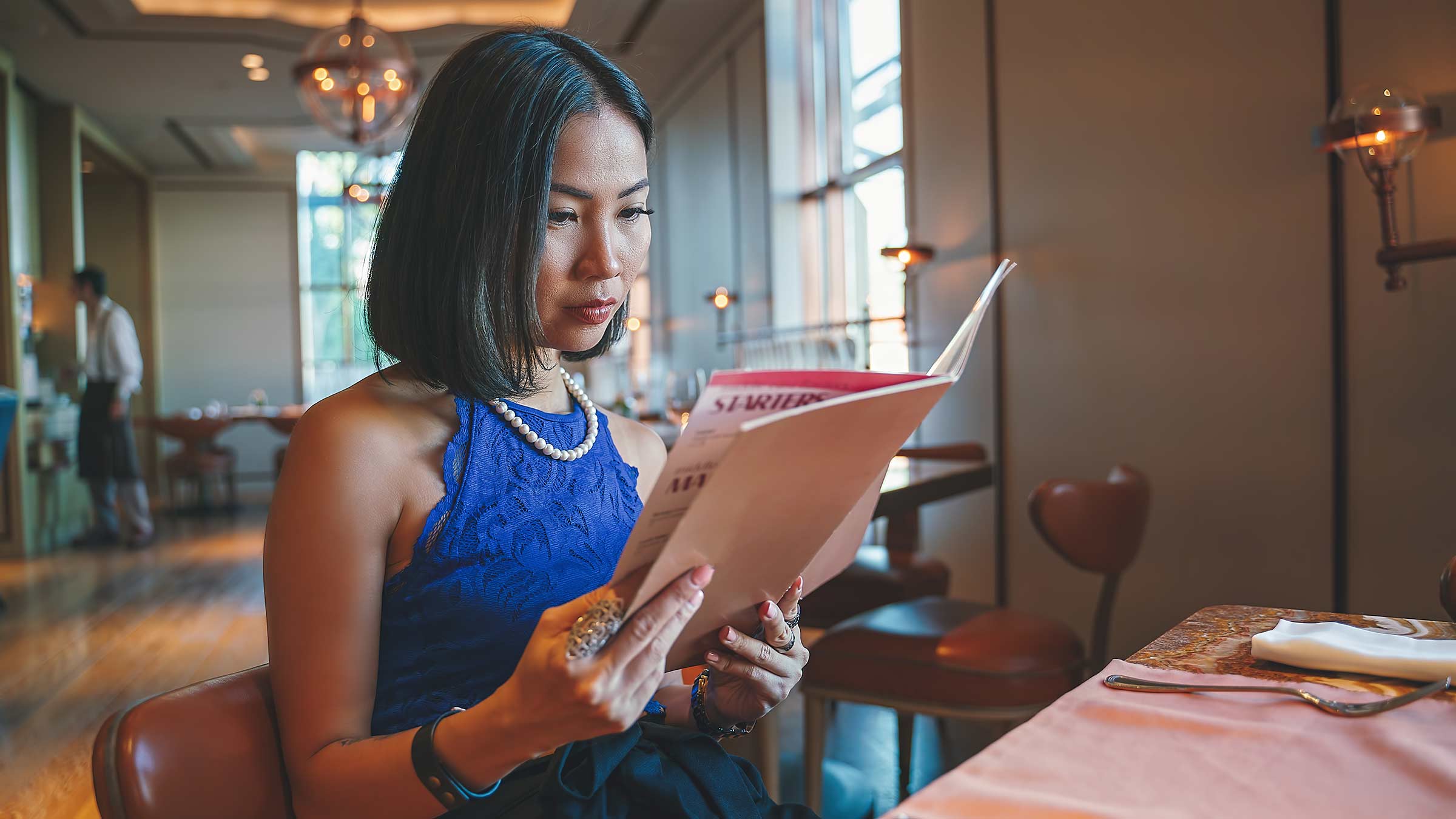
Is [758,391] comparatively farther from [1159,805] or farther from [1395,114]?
[1395,114]

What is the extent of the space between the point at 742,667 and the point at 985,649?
1.17 m

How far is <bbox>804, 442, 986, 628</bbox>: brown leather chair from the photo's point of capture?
2.60m

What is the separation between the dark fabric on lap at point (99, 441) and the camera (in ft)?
22.4

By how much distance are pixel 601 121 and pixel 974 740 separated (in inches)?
94.7

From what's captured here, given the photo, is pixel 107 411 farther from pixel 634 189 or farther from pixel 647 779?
pixel 647 779

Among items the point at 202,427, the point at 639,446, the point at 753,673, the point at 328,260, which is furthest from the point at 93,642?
the point at 328,260

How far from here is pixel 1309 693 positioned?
751mm

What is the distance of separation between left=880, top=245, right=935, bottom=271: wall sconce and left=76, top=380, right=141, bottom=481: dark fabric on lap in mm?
5670

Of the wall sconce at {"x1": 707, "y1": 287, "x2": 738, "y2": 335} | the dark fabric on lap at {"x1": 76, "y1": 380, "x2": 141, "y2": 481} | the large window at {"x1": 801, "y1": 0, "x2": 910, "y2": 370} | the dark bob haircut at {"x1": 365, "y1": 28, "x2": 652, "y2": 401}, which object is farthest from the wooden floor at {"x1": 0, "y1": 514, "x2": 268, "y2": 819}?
the large window at {"x1": 801, "y1": 0, "x2": 910, "y2": 370}

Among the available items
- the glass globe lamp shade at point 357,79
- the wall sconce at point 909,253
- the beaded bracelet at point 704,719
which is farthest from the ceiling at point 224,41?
the beaded bracelet at point 704,719

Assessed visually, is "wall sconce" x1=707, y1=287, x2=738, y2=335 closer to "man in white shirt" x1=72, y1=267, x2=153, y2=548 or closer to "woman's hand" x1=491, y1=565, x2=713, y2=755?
"man in white shirt" x1=72, y1=267, x2=153, y2=548

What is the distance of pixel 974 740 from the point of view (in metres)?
2.88

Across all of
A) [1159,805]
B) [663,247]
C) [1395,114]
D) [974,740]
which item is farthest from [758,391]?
[663,247]

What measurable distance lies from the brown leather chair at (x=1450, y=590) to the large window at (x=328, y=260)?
10783 mm
